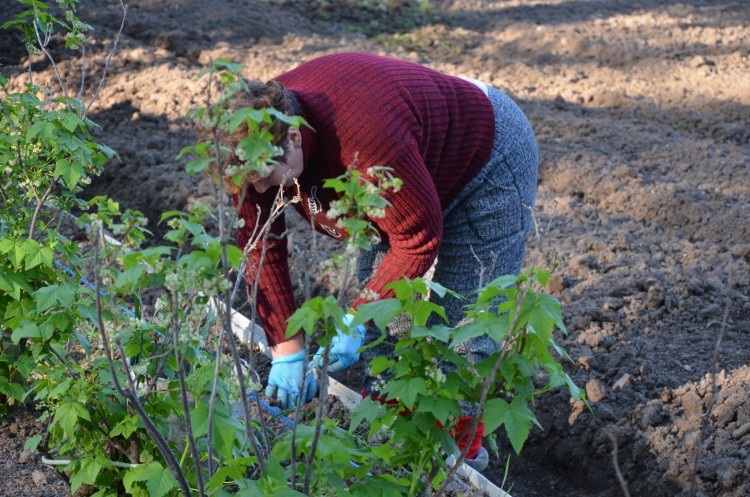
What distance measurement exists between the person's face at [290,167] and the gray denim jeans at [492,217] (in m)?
0.67

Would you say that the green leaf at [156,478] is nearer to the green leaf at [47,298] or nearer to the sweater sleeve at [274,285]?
the green leaf at [47,298]

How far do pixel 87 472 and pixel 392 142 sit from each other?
117cm

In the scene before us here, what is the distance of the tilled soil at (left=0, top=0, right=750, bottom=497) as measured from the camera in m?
3.17

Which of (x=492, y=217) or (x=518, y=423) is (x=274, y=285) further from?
(x=518, y=423)

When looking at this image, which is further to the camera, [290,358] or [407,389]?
[290,358]

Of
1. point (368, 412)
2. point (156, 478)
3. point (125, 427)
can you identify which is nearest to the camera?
point (368, 412)

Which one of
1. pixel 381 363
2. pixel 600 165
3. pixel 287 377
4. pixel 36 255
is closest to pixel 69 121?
pixel 36 255

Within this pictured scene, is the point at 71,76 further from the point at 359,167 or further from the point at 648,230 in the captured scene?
the point at 359,167

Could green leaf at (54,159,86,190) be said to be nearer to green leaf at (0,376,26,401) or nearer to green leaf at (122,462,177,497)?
green leaf at (0,376,26,401)

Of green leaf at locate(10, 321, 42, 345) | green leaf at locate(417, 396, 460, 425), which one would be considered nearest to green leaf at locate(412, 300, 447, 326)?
green leaf at locate(417, 396, 460, 425)

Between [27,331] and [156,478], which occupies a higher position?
[27,331]

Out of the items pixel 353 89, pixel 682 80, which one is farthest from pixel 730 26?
pixel 353 89

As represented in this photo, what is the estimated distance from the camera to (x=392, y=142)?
7.37ft

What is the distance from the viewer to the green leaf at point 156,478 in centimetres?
179
